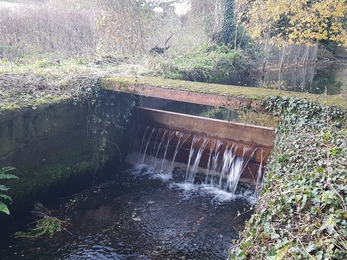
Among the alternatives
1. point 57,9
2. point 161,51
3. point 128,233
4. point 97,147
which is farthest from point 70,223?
point 57,9

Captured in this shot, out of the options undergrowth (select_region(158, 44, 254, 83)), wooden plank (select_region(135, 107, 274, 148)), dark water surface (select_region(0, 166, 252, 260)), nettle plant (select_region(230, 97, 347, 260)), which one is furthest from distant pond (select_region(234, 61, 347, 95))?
nettle plant (select_region(230, 97, 347, 260))

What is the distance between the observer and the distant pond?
15.1 meters

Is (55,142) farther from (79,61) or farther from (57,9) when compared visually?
(57,9)

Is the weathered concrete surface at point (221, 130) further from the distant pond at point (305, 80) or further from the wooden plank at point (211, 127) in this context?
the distant pond at point (305, 80)

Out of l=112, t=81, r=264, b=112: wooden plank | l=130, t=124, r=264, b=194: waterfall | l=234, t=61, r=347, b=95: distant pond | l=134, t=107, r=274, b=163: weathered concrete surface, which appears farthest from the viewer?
l=234, t=61, r=347, b=95: distant pond

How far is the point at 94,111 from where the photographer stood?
7590 mm

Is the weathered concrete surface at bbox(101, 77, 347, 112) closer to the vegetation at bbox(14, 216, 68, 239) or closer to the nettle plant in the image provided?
the nettle plant

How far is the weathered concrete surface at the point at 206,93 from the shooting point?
6043 mm

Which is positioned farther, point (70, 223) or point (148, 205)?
point (148, 205)

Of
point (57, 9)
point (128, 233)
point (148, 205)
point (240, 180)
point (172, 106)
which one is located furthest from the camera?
point (57, 9)

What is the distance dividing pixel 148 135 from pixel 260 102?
3849mm

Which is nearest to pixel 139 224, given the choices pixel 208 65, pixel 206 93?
pixel 206 93

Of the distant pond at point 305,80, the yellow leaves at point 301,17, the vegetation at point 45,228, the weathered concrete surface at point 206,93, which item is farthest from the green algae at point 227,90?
the distant pond at point 305,80

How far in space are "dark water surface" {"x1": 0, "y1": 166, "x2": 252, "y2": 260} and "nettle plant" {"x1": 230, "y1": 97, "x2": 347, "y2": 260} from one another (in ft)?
5.28
